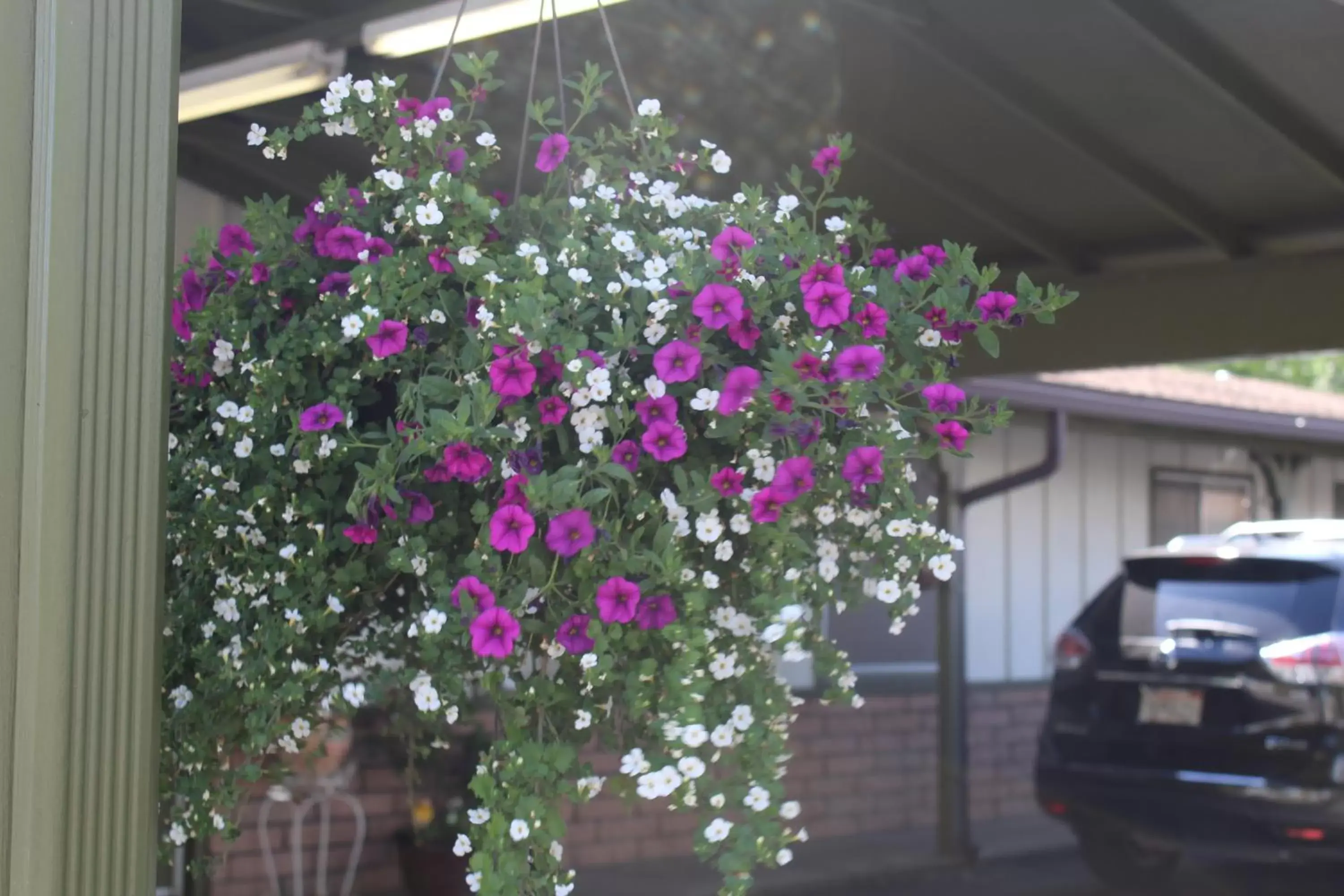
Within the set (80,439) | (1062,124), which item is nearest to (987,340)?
(80,439)

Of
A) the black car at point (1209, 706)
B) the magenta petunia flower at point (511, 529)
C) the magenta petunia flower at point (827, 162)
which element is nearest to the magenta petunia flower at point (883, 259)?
the magenta petunia flower at point (827, 162)

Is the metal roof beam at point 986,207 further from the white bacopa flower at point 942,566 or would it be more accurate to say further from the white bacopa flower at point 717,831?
the white bacopa flower at point 717,831

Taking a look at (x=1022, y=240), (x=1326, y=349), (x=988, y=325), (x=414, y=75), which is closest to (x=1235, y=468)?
(x=1326, y=349)

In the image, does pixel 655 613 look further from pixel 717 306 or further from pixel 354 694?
pixel 354 694

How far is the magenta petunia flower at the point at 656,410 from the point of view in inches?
77.1

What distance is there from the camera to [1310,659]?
22.1ft

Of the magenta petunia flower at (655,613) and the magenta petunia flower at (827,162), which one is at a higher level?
the magenta petunia flower at (827,162)

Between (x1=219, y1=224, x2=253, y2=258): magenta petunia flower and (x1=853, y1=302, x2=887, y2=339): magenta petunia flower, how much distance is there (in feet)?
3.15

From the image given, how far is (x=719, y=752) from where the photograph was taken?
1.90 metres

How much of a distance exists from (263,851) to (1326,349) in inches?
200

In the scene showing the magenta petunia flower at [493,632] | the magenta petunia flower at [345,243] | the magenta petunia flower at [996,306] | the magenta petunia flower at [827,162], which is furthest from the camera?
the magenta petunia flower at [827,162]

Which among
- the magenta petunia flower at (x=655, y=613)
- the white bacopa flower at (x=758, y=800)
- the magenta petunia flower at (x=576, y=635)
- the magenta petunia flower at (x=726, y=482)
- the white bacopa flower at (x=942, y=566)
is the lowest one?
the white bacopa flower at (x=758, y=800)

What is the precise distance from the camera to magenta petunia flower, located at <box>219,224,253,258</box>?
2.37m

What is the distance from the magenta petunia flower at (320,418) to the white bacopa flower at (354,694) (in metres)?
0.37
